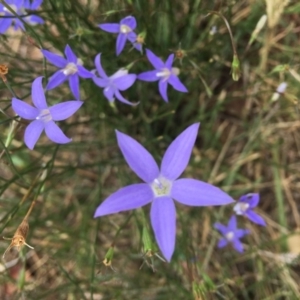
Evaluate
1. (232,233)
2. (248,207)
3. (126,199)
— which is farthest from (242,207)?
(126,199)

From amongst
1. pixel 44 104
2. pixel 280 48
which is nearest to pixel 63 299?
pixel 44 104

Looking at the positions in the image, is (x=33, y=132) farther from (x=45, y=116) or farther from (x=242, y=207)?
(x=242, y=207)

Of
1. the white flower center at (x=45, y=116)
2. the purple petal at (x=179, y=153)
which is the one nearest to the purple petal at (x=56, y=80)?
the white flower center at (x=45, y=116)

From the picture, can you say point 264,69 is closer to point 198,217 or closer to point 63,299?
point 198,217

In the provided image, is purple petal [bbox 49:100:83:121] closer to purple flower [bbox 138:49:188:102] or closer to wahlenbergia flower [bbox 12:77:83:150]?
wahlenbergia flower [bbox 12:77:83:150]

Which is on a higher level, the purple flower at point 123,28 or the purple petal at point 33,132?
the purple flower at point 123,28

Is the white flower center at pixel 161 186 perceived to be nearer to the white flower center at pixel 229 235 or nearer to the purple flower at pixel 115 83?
the purple flower at pixel 115 83
